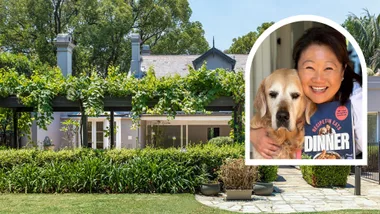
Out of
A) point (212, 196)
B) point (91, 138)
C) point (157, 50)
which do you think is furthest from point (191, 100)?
point (157, 50)

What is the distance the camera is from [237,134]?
1190 centimetres

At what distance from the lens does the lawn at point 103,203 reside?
8531 millimetres

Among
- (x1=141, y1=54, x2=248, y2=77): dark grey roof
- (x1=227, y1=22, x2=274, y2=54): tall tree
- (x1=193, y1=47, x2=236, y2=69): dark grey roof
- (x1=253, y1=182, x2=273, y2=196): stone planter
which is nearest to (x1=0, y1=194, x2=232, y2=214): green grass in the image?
(x1=253, y1=182, x2=273, y2=196): stone planter

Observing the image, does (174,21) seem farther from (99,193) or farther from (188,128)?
(99,193)

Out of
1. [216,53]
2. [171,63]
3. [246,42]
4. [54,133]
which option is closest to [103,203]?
[54,133]

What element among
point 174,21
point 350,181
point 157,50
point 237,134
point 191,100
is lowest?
point 350,181

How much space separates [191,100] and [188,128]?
1577 centimetres

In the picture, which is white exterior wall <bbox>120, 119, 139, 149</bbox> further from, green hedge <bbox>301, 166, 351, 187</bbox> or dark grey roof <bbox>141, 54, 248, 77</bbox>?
green hedge <bbox>301, 166, 351, 187</bbox>

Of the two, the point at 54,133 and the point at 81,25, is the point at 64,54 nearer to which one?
the point at 54,133

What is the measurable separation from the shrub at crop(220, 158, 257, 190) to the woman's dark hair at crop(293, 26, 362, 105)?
4156 mm

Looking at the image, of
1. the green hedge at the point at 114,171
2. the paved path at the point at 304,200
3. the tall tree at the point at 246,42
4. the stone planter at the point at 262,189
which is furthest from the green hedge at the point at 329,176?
the tall tree at the point at 246,42

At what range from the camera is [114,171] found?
10695mm

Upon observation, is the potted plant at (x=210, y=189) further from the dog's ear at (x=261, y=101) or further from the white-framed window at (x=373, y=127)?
the white-framed window at (x=373, y=127)

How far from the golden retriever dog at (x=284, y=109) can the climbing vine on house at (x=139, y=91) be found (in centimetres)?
464
